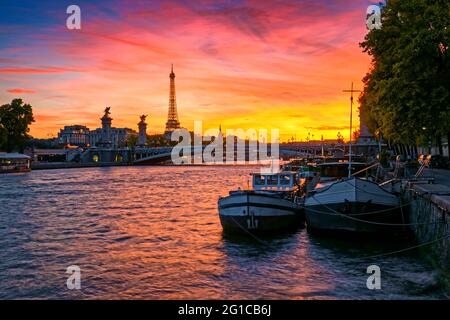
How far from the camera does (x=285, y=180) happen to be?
30.0m

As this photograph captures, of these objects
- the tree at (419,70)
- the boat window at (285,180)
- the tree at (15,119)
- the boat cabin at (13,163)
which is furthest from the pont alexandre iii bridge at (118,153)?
the boat window at (285,180)

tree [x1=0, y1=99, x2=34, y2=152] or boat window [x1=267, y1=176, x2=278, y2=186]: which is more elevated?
tree [x1=0, y1=99, x2=34, y2=152]

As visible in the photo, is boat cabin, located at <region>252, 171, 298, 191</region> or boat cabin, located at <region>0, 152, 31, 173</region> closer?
boat cabin, located at <region>252, 171, 298, 191</region>

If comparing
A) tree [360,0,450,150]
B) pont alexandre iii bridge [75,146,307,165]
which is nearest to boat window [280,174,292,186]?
tree [360,0,450,150]

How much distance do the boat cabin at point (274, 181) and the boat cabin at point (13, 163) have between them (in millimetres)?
84335

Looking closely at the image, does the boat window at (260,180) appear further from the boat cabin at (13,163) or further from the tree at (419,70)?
the boat cabin at (13,163)

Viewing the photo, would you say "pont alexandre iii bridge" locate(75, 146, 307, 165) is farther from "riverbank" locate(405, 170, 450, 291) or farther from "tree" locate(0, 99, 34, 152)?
"riverbank" locate(405, 170, 450, 291)

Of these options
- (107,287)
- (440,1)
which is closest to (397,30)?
(440,1)

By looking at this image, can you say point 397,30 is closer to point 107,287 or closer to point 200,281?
point 200,281

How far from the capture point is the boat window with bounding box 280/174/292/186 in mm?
29806

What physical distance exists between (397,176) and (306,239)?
1165 centimetres

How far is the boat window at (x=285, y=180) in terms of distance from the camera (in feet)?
97.8

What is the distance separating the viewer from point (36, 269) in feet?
62.2

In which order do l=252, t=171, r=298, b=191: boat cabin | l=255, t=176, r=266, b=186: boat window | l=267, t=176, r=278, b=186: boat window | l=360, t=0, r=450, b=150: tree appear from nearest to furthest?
l=360, t=0, r=450, b=150: tree
l=252, t=171, r=298, b=191: boat cabin
l=255, t=176, r=266, b=186: boat window
l=267, t=176, r=278, b=186: boat window
